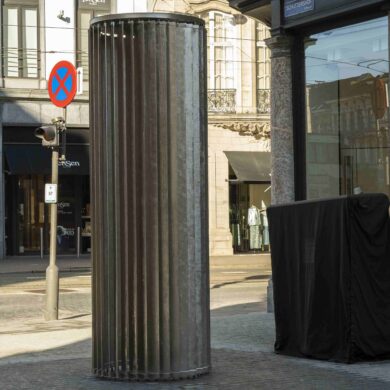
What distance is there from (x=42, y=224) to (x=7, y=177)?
211 cm

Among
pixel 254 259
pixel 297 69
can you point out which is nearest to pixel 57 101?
pixel 297 69

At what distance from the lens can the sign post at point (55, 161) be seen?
13.1 metres

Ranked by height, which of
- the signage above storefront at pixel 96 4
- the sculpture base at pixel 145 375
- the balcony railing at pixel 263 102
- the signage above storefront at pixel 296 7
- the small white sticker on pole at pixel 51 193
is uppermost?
the signage above storefront at pixel 96 4

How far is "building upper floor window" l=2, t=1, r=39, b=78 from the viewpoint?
29406 millimetres

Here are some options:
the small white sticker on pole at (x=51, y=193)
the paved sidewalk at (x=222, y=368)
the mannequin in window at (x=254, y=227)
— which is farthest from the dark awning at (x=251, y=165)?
the paved sidewalk at (x=222, y=368)

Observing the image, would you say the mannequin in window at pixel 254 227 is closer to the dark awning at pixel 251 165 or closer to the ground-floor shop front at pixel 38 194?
the dark awning at pixel 251 165

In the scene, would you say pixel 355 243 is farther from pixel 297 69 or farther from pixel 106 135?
pixel 297 69

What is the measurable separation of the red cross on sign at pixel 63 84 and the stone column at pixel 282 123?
3226 mm

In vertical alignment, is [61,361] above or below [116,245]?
below

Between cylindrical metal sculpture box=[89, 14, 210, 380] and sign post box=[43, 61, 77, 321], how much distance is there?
5705 millimetres

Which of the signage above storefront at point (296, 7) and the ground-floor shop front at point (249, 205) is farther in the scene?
the ground-floor shop front at point (249, 205)

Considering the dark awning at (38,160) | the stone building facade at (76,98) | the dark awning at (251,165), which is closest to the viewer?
the dark awning at (38,160)

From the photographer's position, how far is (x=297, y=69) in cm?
1275

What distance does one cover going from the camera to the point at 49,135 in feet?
44.1
